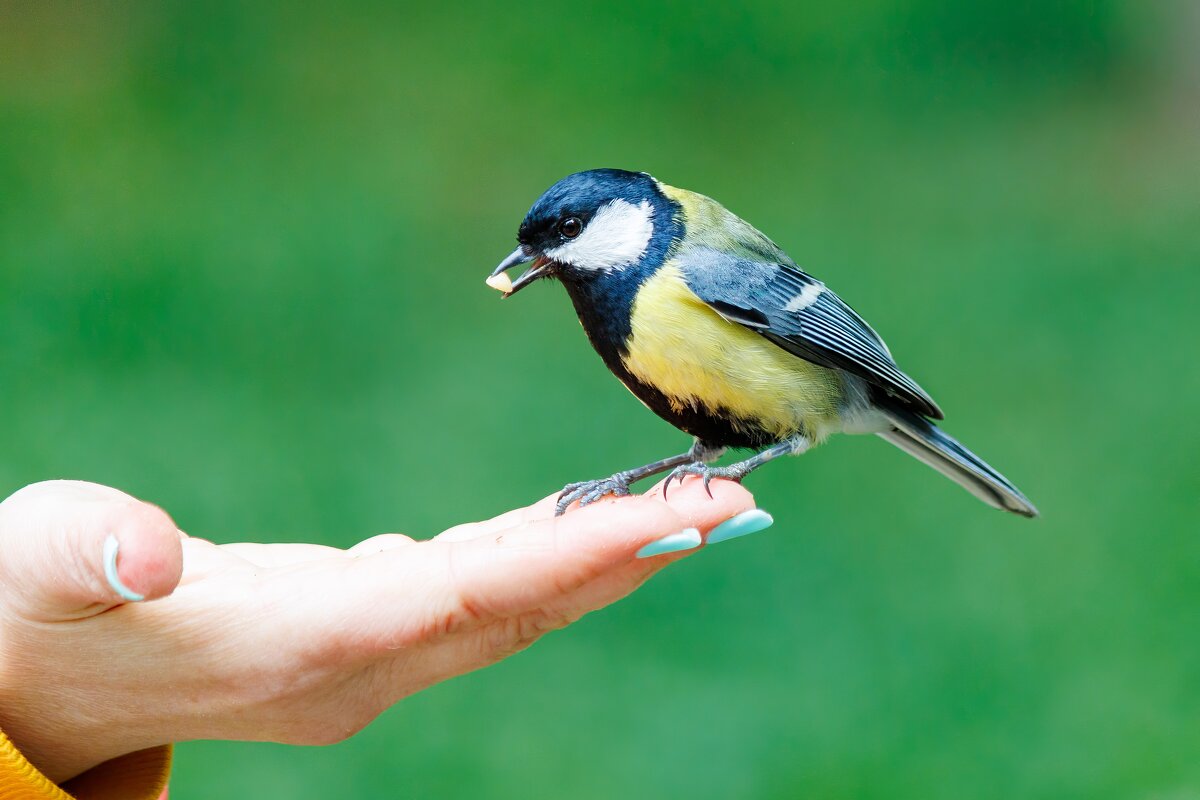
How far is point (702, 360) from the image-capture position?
1.47 metres

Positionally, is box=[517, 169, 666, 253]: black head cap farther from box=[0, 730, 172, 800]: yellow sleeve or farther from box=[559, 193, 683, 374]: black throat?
box=[0, 730, 172, 800]: yellow sleeve

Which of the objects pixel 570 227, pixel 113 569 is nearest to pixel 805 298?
pixel 570 227

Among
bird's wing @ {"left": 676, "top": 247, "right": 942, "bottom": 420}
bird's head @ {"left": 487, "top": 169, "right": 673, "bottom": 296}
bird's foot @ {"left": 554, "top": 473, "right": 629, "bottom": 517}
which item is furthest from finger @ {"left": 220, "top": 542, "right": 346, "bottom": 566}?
bird's wing @ {"left": 676, "top": 247, "right": 942, "bottom": 420}

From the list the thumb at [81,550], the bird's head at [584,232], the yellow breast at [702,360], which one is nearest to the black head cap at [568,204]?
the bird's head at [584,232]

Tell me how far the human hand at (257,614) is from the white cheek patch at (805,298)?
0.37m

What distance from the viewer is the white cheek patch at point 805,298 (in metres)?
1.59

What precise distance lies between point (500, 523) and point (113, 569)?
0.53 m

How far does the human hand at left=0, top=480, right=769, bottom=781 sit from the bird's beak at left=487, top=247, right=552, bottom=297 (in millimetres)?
343

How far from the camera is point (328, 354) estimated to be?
11.2ft

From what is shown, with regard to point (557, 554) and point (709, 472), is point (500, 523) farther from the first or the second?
point (557, 554)

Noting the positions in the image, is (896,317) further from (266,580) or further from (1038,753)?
(266,580)

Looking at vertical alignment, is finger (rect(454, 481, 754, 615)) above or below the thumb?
below

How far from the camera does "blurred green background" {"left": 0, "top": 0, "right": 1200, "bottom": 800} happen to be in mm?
2562

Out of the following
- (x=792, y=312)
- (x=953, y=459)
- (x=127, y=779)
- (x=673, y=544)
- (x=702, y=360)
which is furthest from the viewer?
(x=953, y=459)
